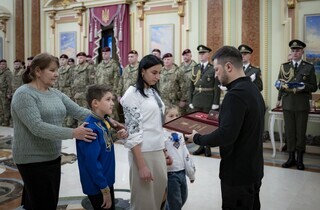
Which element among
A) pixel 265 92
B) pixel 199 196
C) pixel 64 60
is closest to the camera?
pixel 199 196

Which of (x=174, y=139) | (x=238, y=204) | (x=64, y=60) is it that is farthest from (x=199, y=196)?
(x=64, y=60)

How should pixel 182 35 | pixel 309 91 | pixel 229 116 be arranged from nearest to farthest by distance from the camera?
pixel 229 116, pixel 309 91, pixel 182 35

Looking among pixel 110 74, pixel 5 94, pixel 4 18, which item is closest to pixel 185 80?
pixel 110 74

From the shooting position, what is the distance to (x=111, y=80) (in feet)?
24.5

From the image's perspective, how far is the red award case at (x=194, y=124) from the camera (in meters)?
2.12

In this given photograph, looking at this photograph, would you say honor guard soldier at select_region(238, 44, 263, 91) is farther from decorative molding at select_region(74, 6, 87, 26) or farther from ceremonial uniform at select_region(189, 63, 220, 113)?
decorative molding at select_region(74, 6, 87, 26)

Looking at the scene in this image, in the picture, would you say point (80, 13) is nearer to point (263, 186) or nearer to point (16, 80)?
point (16, 80)

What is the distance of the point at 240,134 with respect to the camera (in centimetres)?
190

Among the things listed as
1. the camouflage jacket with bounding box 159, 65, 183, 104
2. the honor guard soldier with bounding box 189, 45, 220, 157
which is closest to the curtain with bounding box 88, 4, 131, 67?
the camouflage jacket with bounding box 159, 65, 183, 104

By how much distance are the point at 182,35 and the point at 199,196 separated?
4.46 meters

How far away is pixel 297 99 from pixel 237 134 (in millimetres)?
3312

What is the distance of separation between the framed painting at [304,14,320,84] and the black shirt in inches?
178

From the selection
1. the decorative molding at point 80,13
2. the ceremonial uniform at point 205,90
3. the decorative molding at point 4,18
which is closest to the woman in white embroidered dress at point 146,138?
the ceremonial uniform at point 205,90

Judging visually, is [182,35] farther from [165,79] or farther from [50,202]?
[50,202]
